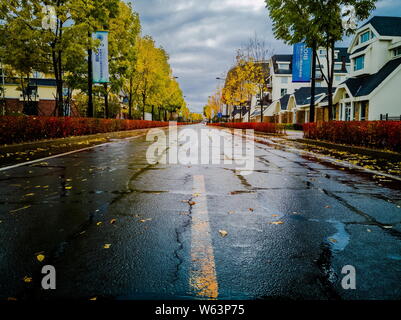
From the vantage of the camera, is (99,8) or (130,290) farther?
(99,8)

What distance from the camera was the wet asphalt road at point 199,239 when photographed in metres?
2.11

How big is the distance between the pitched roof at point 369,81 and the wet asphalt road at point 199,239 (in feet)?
94.5

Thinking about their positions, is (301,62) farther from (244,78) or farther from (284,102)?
(284,102)

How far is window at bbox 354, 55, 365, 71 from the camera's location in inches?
1336

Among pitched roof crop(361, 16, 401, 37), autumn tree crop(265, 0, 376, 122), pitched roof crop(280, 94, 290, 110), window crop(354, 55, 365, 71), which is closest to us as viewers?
autumn tree crop(265, 0, 376, 122)

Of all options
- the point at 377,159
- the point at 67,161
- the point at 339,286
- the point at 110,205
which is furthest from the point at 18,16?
the point at 339,286

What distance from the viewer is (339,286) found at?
6.97 ft

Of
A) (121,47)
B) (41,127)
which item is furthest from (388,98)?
(41,127)

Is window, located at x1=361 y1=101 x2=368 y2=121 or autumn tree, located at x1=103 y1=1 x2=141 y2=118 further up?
autumn tree, located at x1=103 y1=1 x2=141 y2=118

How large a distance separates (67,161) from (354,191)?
288 inches

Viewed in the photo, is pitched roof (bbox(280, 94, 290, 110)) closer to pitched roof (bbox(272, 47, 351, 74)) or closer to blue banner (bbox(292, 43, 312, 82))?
pitched roof (bbox(272, 47, 351, 74))

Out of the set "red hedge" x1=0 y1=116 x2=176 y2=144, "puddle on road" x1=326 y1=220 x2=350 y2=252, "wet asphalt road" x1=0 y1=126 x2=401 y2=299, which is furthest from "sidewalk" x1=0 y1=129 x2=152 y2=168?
"puddle on road" x1=326 y1=220 x2=350 y2=252
